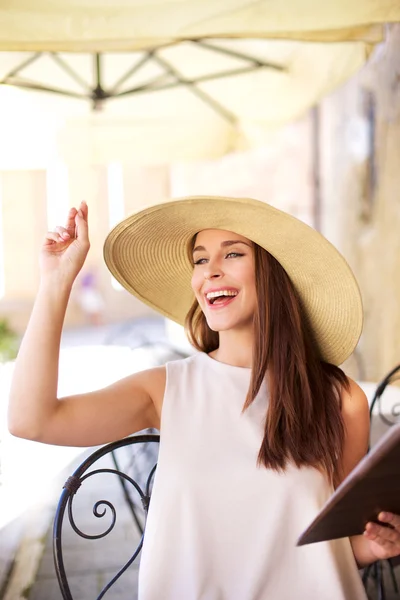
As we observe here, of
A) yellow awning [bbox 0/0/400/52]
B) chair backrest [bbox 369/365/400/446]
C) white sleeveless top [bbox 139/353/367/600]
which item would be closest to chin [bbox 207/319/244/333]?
white sleeveless top [bbox 139/353/367/600]

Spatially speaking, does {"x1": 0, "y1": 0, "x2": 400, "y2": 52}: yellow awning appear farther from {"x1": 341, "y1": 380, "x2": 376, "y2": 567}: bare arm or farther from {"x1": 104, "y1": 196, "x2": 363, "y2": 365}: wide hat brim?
{"x1": 341, "y1": 380, "x2": 376, "y2": 567}: bare arm

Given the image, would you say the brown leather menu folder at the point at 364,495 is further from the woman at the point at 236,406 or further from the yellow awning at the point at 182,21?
the yellow awning at the point at 182,21

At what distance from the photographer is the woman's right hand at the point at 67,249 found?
1301mm

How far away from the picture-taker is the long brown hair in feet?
4.49

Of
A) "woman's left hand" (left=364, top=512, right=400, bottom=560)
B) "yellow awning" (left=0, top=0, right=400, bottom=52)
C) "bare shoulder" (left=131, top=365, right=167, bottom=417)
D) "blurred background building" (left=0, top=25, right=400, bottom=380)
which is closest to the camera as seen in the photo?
"woman's left hand" (left=364, top=512, right=400, bottom=560)

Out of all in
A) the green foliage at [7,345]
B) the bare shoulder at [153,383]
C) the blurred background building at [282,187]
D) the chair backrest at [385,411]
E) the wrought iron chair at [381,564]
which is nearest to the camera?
the bare shoulder at [153,383]

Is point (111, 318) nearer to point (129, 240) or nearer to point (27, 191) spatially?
point (27, 191)

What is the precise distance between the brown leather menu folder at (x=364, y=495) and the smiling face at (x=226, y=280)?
1.68ft

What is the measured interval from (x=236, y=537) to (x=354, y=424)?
36 cm

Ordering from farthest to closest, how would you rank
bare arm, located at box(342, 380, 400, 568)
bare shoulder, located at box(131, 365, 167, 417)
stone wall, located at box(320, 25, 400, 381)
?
1. stone wall, located at box(320, 25, 400, 381)
2. bare shoulder, located at box(131, 365, 167, 417)
3. bare arm, located at box(342, 380, 400, 568)

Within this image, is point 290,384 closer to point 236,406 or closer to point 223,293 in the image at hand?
point 236,406

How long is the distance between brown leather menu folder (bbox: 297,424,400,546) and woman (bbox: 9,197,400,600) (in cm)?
9

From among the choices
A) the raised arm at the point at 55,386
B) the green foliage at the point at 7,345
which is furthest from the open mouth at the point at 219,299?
the green foliage at the point at 7,345

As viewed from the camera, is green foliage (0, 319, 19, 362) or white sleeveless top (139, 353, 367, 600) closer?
white sleeveless top (139, 353, 367, 600)
